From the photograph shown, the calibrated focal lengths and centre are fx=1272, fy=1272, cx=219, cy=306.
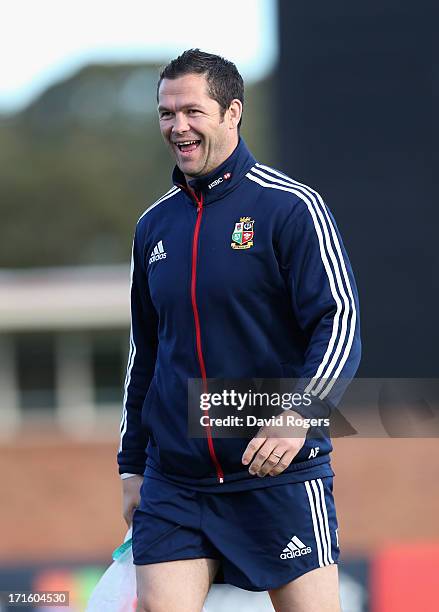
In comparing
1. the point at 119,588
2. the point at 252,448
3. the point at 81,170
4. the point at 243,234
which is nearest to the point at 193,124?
the point at 243,234

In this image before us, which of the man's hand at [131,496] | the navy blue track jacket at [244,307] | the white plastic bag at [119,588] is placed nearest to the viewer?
the navy blue track jacket at [244,307]

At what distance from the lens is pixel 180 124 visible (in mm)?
3020

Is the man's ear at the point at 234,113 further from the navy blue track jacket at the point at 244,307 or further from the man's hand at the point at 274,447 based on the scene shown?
the man's hand at the point at 274,447

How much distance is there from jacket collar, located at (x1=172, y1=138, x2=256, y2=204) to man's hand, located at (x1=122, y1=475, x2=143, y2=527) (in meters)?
0.75

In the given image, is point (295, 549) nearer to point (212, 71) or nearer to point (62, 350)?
point (212, 71)

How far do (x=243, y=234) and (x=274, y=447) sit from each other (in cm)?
52

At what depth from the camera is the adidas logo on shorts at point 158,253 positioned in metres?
3.13

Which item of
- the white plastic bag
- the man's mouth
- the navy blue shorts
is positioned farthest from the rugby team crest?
the white plastic bag

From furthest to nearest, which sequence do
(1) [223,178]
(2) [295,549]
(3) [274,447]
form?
(1) [223,178] < (2) [295,549] < (3) [274,447]

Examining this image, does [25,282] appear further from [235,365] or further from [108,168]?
[108,168]

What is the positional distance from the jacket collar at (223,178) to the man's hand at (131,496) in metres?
0.75

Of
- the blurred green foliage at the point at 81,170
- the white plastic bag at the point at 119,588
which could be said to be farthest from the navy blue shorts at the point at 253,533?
the blurred green foliage at the point at 81,170

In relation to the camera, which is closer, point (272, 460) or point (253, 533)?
Answer: point (272, 460)

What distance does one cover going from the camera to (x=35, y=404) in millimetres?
18375
